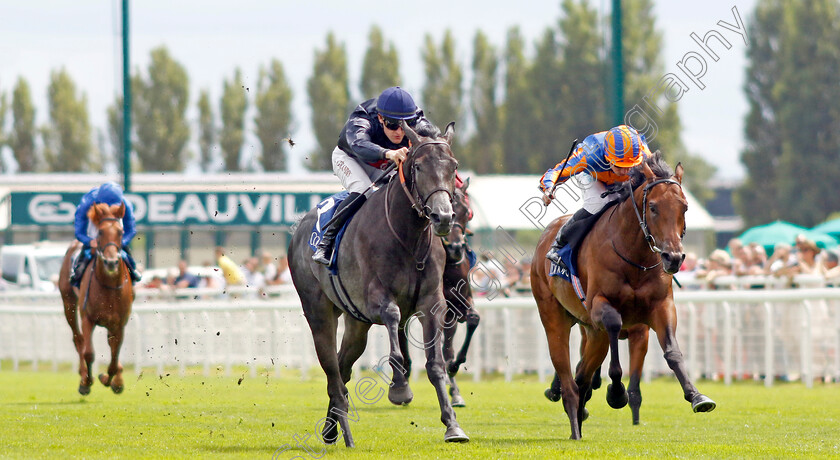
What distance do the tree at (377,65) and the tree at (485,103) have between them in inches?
130

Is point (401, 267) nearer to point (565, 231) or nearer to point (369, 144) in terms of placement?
point (369, 144)

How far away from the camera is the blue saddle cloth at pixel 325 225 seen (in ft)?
26.6

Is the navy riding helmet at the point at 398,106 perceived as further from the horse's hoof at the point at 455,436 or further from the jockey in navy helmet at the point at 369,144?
the horse's hoof at the point at 455,436

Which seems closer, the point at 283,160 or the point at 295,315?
the point at 295,315

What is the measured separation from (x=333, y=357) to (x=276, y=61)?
40.6 m

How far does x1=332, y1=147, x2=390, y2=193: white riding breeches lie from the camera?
8477 mm

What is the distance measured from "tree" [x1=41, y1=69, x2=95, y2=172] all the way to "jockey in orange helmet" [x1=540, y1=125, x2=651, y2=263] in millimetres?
44643

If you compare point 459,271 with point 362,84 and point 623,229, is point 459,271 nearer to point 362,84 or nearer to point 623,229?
point 623,229

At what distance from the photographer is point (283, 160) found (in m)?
48.2

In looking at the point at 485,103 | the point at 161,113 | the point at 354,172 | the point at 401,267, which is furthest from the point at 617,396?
the point at 485,103

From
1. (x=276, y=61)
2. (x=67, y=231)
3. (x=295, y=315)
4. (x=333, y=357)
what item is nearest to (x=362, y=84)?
(x=276, y=61)

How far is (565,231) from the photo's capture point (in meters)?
8.73

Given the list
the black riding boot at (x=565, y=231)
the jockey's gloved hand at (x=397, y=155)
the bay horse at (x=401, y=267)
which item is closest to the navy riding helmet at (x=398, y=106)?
the jockey's gloved hand at (x=397, y=155)

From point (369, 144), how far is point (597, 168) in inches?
68.0
